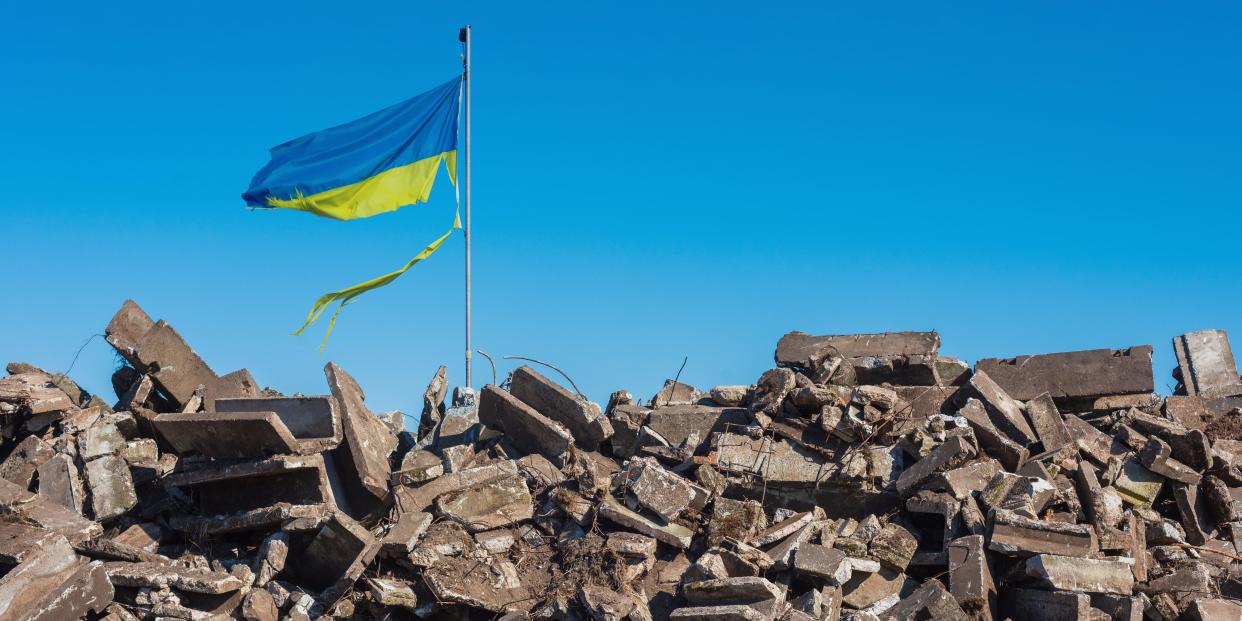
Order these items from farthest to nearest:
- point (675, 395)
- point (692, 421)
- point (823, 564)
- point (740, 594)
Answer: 1. point (675, 395)
2. point (692, 421)
3. point (823, 564)
4. point (740, 594)

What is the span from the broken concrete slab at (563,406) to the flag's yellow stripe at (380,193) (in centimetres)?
500

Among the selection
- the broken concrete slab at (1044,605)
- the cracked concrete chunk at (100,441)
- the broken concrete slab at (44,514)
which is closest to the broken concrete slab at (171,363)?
the cracked concrete chunk at (100,441)

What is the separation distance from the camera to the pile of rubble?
28.2 ft

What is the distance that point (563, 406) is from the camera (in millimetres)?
11336

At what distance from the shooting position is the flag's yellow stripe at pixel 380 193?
51.3 feet

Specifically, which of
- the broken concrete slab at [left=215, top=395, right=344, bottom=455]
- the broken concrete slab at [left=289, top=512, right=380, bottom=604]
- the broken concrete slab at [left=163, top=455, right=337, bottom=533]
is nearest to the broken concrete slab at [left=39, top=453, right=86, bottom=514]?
the broken concrete slab at [left=163, top=455, right=337, bottom=533]

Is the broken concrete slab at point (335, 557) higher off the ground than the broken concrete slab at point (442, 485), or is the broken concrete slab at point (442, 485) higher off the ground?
the broken concrete slab at point (442, 485)

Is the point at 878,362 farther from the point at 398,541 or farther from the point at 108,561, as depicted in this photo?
the point at 108,561

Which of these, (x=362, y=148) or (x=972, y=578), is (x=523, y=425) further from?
(x=362, y=148)

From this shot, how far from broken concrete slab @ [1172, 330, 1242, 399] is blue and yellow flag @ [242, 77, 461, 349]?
10497 mm

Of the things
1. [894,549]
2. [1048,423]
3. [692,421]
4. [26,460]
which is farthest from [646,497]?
[26,460]

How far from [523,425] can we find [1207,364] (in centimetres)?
938

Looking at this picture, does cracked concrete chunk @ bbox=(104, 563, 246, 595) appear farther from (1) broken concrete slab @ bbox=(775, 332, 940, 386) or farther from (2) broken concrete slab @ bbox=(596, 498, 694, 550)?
(1) broken concrete slab @ bbox=(775, 332, 940, 386)

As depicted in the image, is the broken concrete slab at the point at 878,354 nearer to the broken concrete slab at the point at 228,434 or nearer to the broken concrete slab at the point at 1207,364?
the broken concrete slab at the point at 1207,364
